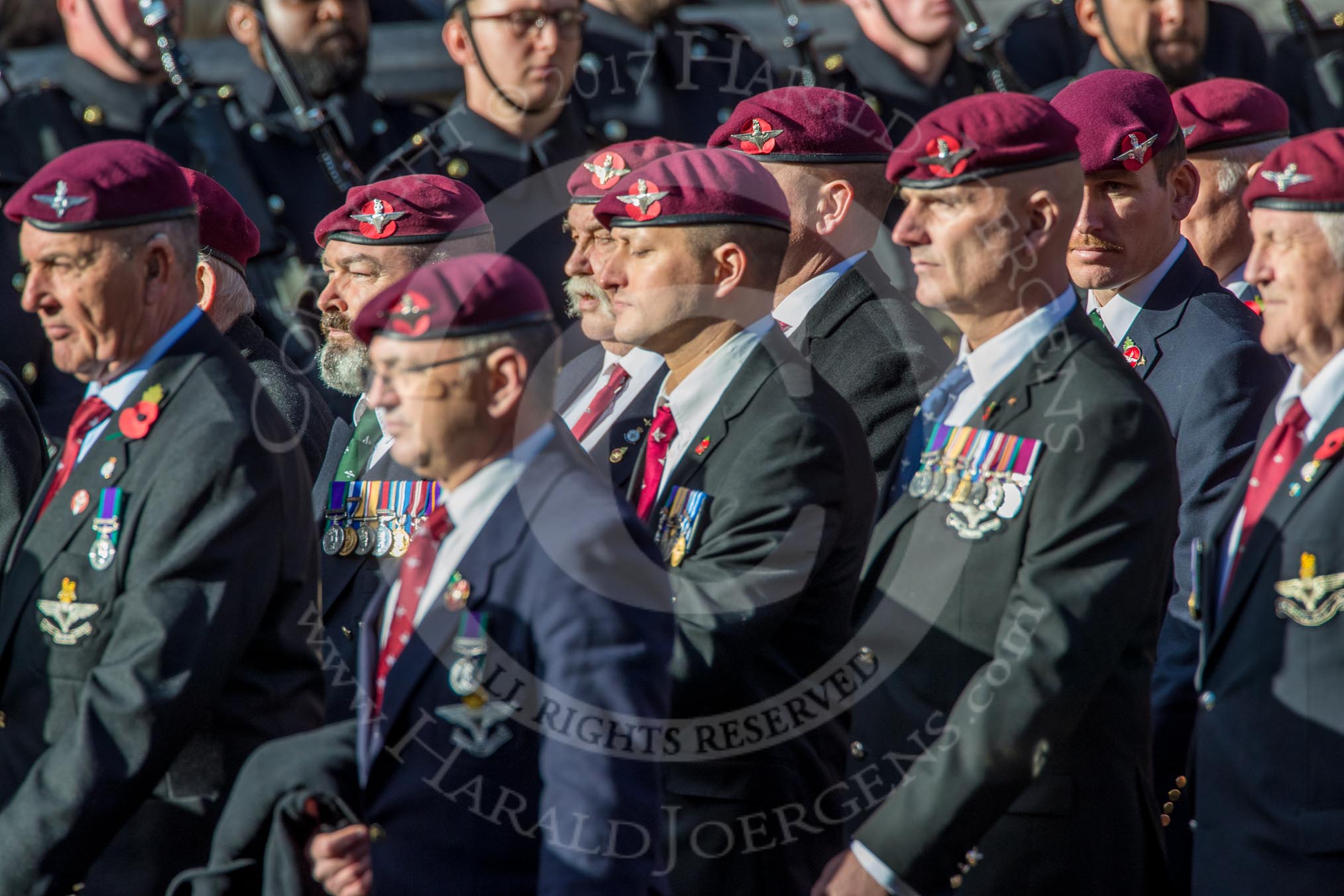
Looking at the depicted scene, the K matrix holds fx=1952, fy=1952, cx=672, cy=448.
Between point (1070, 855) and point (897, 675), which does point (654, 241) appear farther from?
point (1070, 855)

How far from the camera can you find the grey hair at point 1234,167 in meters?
5.48

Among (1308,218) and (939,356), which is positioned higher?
(1308,218)

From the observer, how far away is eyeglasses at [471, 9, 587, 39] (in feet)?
23.6

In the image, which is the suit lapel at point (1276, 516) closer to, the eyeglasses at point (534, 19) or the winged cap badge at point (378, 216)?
the winged cap badge at point (378, 216)

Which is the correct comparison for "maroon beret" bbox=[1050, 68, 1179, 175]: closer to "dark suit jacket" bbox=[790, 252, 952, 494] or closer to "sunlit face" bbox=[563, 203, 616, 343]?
"dark suit jacket" bbox=[790, 252, 952, 494]

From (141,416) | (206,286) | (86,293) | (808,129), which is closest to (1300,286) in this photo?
(808,129)

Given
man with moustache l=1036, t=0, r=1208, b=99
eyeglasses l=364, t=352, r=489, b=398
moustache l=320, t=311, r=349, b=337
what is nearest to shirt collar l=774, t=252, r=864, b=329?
moustache l=320, t=311, r=349, b=337

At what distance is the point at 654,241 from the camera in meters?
4.05

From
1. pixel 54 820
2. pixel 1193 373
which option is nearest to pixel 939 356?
pixel 1193 373

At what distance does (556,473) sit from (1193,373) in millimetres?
1964

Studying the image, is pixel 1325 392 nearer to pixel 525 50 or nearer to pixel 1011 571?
pixel 1011 571

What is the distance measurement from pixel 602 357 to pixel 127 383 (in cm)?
197

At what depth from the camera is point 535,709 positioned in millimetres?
3049

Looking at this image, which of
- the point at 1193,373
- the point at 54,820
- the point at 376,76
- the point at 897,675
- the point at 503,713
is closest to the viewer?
the point at 503,713
